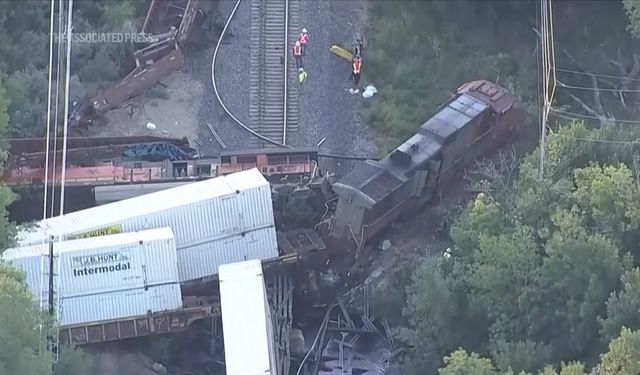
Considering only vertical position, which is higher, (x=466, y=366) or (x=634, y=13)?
(x=634, y=13)

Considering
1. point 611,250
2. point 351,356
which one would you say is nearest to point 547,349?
point 611,250

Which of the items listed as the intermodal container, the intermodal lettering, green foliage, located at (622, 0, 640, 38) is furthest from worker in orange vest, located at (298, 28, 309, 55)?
the intermodal lettering

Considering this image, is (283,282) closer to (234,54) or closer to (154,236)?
(154,236)

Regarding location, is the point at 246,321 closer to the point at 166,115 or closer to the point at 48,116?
the point at 48,116

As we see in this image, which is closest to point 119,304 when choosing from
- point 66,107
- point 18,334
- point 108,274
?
point 108,274

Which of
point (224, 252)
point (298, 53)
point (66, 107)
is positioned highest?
point (298, 53)

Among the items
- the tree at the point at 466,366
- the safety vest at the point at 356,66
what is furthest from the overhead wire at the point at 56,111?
the tree at the point at 466,366
